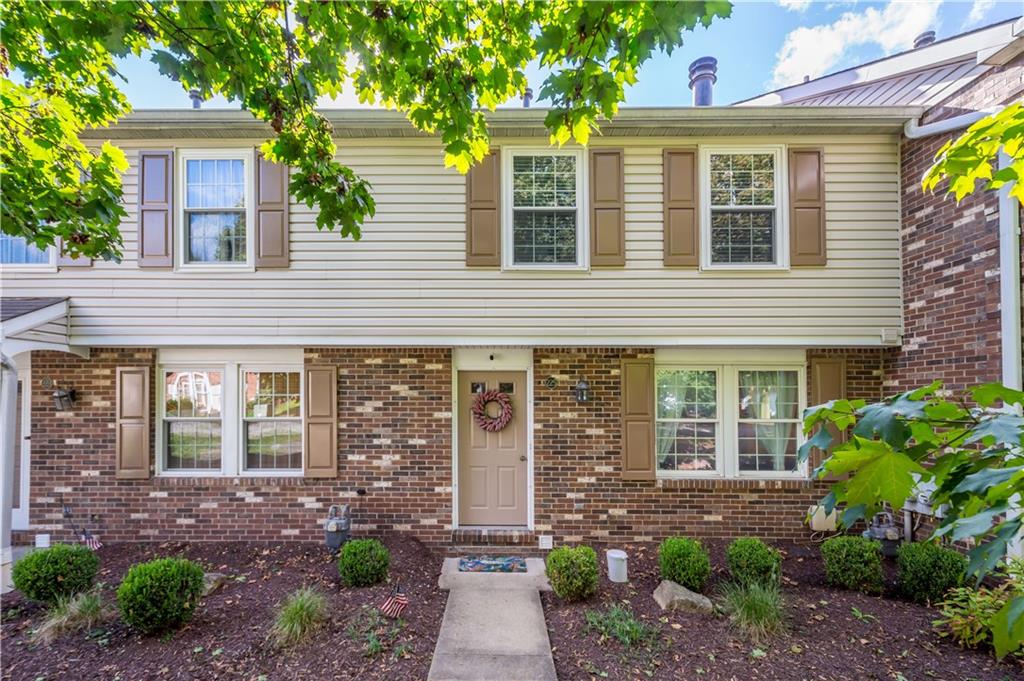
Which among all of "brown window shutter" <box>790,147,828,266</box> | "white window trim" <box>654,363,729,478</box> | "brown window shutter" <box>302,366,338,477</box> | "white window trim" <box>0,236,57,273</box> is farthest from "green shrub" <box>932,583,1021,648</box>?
"white window trim" <box>0,236,57,273</box>

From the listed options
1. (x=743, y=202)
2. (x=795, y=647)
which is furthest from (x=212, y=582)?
(x=743, y=202)

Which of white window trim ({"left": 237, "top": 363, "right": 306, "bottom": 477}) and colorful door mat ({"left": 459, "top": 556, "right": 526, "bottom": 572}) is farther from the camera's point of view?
white window trim ({"left": 237, "top": 363, "right": 306, "bottom": 477})

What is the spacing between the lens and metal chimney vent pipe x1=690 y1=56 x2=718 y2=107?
23.8 feet

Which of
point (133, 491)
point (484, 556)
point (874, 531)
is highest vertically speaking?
point (133, 491)

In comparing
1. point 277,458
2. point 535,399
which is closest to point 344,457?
point 277,458

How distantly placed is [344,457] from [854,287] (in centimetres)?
633

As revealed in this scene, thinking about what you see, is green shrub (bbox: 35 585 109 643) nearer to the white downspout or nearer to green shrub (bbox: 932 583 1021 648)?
the white downspout

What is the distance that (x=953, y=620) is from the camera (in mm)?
3539

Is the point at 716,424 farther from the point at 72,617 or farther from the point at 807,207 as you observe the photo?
the point at 72,617

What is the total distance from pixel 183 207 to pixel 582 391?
5200mm

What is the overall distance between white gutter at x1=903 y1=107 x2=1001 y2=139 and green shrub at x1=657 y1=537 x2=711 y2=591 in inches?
Answer: 198

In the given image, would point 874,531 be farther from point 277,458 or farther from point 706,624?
point 277,458

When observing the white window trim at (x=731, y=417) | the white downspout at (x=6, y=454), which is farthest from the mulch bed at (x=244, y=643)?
the white window trim at (x=731, y=417)

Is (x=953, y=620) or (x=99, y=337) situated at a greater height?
(x=99, y=337)
